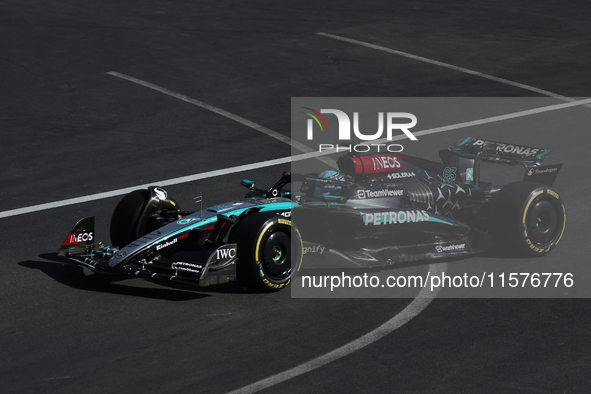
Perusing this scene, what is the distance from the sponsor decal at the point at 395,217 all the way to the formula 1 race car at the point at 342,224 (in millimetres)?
12

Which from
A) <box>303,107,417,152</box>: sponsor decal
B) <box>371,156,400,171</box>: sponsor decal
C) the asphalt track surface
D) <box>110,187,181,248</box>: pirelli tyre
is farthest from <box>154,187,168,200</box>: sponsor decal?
<box>303,107,417,152</box>: sponsor decal

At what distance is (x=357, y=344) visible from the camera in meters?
8.04

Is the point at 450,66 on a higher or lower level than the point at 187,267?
higher

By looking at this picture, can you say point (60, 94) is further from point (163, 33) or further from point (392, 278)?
point (392, 278)

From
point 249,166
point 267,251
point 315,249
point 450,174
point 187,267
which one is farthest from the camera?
point 249,166

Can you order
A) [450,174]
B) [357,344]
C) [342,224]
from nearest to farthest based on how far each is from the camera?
[357,344]
[342,224]
[450,174]

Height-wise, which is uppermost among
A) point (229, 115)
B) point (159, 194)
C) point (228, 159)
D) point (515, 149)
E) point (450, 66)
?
point (450, 66)

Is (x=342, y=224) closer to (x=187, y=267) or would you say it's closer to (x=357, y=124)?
(x=187, y=267)

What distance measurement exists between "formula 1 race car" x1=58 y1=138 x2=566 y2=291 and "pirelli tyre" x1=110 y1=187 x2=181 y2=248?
12 millimetres

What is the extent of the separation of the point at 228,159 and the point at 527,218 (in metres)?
6.14

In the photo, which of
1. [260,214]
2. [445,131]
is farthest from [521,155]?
[445,131]

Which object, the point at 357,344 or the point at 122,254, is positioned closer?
the point at 357,344

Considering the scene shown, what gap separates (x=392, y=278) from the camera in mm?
9797

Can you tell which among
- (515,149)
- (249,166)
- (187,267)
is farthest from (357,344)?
(249,166)
